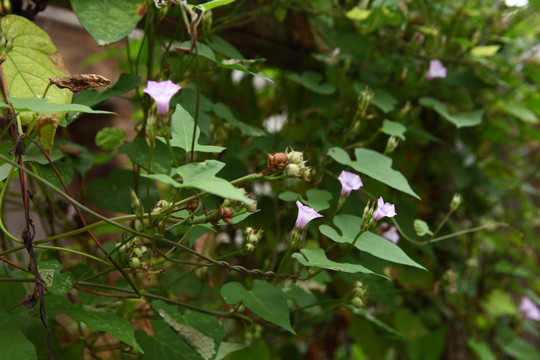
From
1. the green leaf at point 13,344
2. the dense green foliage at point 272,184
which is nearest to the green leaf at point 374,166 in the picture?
the dense green foliage at point 272,184

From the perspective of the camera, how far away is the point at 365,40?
3.96 feet

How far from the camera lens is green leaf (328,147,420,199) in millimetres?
813

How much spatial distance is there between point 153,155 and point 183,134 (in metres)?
0.17

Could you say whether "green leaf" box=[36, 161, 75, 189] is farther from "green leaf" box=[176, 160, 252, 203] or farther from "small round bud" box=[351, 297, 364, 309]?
"small round bud" box=[351, 297, 364, 309]

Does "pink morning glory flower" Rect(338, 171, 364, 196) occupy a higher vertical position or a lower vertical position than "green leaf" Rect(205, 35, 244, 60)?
lower

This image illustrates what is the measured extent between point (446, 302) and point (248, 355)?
2.81 feet

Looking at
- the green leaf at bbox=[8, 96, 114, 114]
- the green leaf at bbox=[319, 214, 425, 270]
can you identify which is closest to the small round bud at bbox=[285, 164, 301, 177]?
the green leaf at bbox=[319, 214, 425, 270]

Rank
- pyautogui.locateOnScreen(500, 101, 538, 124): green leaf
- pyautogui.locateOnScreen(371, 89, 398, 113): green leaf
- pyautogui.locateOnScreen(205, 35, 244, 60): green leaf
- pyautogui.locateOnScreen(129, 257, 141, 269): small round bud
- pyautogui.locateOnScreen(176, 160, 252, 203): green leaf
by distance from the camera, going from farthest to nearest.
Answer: pyautogui.locateOnScreen(500, 101, 538, 124): green leaf < pyautogui.locateOnScreen(371, 89, 398, 113): green leaf < pyautogui.locateOnScreen(205, 35, 244, 60): green leaf < pyautogui.locateOnScreen(129, 257, 141, 269): small round bud < pyautogui.locateOnScreen(176, 160, 252, 203): green leaf

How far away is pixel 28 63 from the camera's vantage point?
0.75 metres

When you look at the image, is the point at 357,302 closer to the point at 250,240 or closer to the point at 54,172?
the point at 250,240

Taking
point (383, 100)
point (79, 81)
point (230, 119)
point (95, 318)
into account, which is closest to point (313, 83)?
point (383, 100)

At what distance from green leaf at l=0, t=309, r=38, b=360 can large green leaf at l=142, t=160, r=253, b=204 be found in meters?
0.31

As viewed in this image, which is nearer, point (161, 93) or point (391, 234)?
point (161, 93)

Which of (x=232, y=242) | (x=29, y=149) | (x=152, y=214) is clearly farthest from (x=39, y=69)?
(x=232, y=242)
